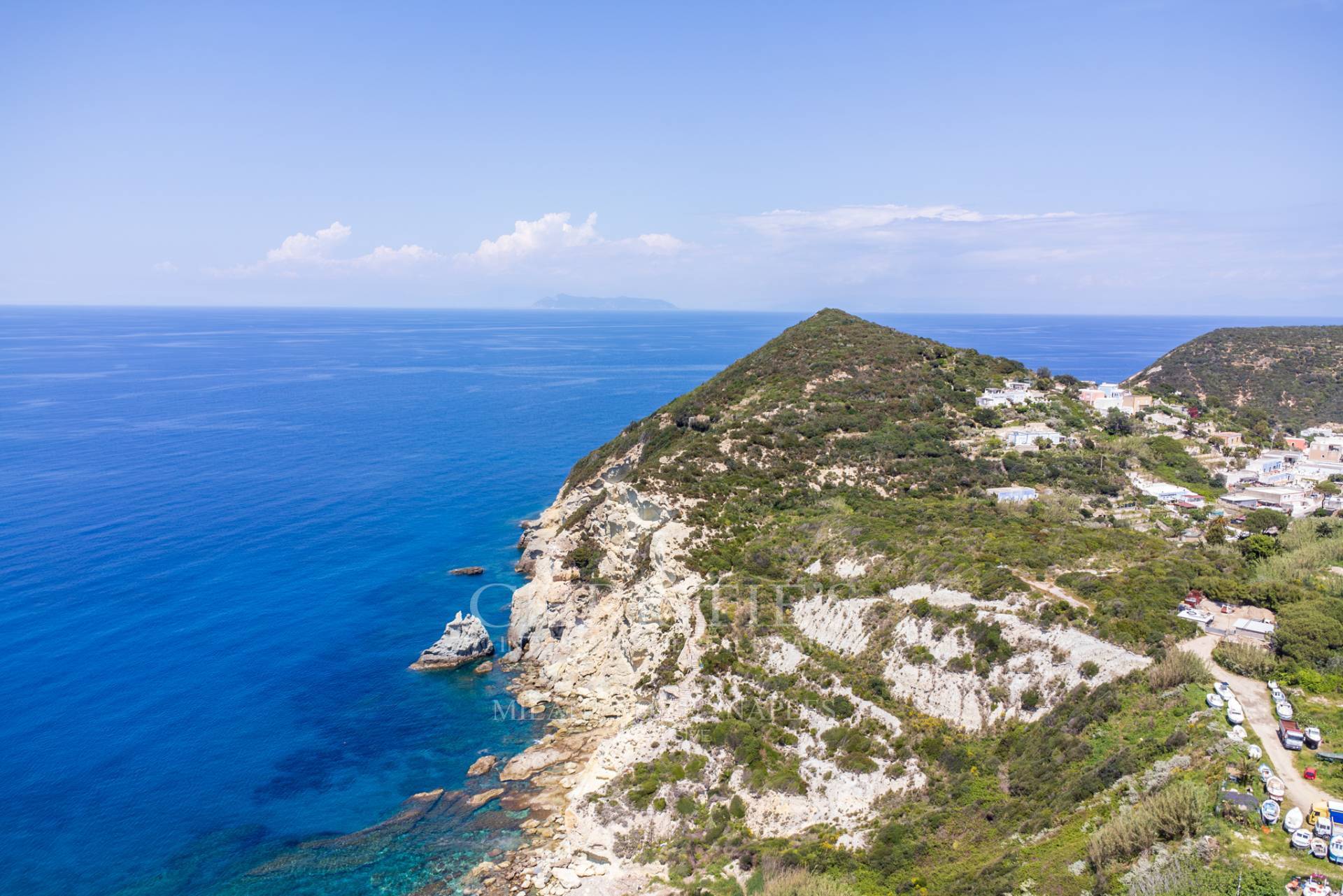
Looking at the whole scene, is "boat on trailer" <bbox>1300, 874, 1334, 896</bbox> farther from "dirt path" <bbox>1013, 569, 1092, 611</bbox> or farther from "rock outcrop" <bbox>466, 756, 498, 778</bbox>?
"rock outcrop" <bbox>466, 756, 498, 778</bbox>

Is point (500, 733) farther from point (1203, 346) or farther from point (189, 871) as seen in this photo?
point (1203, 346)

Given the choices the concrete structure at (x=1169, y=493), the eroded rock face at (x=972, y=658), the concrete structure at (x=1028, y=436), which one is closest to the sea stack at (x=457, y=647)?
the eroded rock face at (x=972, y=658)

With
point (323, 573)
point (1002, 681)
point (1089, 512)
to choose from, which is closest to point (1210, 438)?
point (1089, 512)

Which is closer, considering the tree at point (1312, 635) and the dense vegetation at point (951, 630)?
the dense vegetation at point (951, 630)

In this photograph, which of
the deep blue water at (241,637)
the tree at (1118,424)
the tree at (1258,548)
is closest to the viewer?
the deep blue water at (241,637)

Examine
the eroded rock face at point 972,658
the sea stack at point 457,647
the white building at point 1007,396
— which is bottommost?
the sea stack at point 457,647

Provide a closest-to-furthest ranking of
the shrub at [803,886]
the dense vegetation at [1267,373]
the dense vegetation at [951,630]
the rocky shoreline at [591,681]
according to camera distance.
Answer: the dense vegetation at [951,630], the shrub at [803,886], the rocky shoreline at [591,681], the dense vegetation at [1267,373]

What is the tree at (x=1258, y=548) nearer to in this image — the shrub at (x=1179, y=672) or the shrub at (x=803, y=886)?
the shrub at (x=1179, y=672)
